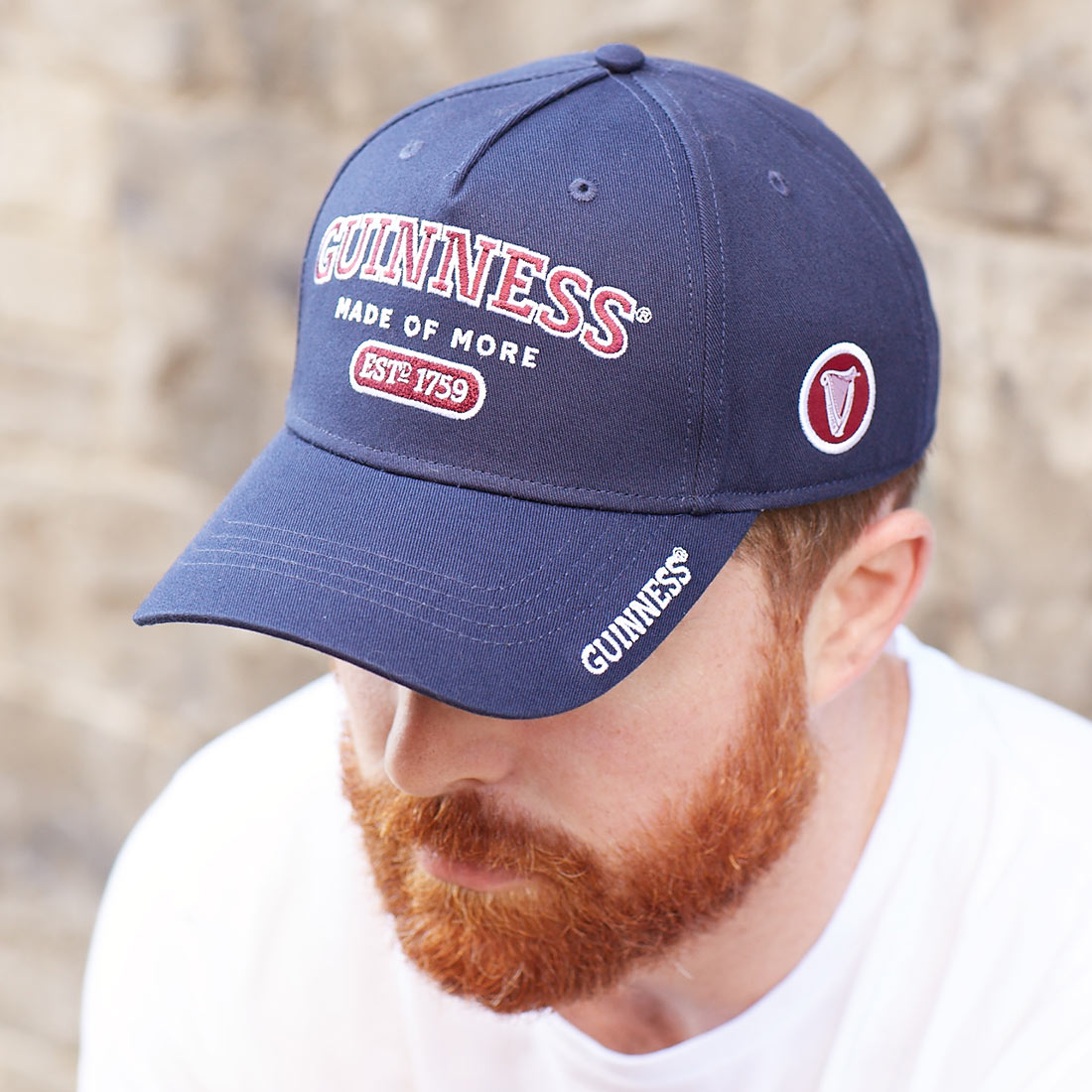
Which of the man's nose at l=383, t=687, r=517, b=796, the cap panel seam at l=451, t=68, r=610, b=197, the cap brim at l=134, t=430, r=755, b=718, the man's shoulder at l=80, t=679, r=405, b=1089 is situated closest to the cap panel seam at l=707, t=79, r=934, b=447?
the cap panel seam at l=451, t=68, r=610, b=197

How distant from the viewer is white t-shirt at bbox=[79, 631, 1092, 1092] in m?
A: 1.11

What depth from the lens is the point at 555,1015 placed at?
1.23 metres

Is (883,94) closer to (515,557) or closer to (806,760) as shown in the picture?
(806,760)

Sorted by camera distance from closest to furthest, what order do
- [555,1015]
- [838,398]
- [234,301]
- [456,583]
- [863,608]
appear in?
[456,583] → [838,398] → [863,608] → [555,1015] → [234,301]

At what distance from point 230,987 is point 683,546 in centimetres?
73

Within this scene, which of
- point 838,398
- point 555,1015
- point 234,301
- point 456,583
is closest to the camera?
point 456,583

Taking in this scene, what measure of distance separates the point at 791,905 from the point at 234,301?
138 cm

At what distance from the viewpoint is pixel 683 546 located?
0.93m

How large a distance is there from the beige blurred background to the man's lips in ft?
2.89

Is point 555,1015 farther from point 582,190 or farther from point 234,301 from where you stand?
point 234,301

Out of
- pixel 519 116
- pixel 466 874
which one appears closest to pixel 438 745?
pixel 466 874

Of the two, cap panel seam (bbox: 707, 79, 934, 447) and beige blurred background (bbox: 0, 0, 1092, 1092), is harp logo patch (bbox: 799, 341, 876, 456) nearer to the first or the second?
cap panel seam (bbox: 707, 79, 934, 447)

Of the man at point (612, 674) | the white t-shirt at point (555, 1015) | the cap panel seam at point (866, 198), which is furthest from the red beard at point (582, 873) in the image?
the cap panel seam at point (866, 198)

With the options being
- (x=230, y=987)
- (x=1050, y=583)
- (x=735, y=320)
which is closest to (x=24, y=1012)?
(x=230, y=987)
